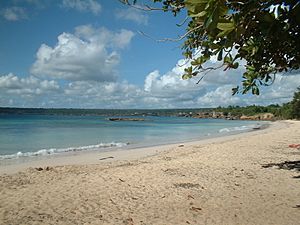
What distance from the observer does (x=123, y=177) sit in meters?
8.31

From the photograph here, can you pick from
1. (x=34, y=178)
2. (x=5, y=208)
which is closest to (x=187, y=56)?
(x=5, y=208)

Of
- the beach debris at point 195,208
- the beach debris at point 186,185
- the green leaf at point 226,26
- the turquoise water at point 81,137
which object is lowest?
the turquoise water at point 81,137

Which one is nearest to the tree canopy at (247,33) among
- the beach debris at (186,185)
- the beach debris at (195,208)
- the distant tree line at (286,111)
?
the beach debris at (195,208)

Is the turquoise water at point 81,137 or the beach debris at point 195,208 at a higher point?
the beach debris at point 195,208

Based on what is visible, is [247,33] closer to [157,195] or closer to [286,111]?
[157,195]

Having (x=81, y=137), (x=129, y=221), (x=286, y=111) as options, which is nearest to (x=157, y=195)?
(x=129, y=221)

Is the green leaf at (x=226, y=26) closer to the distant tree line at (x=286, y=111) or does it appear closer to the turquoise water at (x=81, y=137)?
the turquoise water at (x=81, y=137)

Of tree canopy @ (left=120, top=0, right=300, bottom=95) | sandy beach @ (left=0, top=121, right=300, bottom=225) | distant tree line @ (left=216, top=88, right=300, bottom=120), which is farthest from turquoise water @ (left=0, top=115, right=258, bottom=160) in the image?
distant tree line @ (left=216, top=88, right=300, bottom=120)

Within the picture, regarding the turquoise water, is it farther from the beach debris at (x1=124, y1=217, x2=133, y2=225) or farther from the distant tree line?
the distant tree line

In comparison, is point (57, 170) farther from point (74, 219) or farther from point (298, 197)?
point (298, 197)

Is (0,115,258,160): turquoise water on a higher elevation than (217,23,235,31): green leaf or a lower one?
lower

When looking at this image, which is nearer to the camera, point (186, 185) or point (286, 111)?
point (186, 185)

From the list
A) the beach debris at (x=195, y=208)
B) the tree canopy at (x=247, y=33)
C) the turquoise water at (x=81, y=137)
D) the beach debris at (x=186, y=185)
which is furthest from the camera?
the turquoise water at (x=81, y=137)

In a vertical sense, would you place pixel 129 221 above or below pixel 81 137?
above
